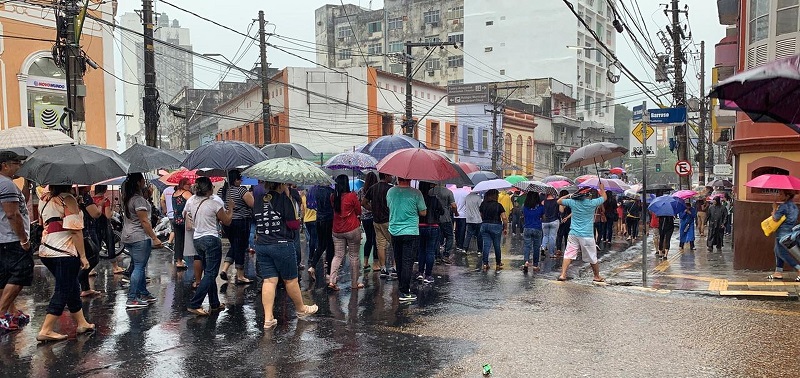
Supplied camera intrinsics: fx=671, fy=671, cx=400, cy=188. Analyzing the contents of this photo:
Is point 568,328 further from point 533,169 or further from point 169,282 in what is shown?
point 533,169

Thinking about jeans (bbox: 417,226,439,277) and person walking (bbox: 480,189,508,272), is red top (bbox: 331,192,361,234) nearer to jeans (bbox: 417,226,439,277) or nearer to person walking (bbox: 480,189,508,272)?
jeans (bbox: 417,226,439,277)

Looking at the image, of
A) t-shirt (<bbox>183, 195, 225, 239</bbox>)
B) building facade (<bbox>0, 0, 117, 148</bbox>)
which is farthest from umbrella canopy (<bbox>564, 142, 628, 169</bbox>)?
building facade (<bbox>0, 0, 117, 148</bbox>)

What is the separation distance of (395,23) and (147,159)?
62739mm

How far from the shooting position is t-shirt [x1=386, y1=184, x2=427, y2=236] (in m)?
9.16

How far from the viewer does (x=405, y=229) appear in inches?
360

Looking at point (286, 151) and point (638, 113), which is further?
point (286, 151)

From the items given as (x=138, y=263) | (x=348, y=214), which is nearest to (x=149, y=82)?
(x=138, y=263)

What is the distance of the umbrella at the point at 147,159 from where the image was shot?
10.6 metres

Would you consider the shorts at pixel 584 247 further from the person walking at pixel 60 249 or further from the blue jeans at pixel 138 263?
the person walking at pixel 60 249

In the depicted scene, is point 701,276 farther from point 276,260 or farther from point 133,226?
point 133,226

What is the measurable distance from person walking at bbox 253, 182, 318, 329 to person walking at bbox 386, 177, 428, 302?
1.82 m

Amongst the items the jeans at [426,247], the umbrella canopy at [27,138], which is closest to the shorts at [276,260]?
the umbrella canopy at [27,138]

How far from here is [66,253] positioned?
692cm

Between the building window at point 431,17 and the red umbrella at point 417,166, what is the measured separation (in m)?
63.8
